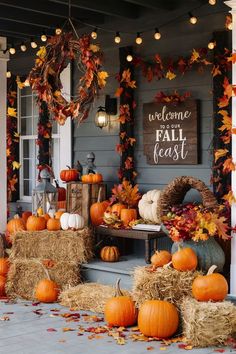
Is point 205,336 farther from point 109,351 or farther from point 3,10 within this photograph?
point 3,10

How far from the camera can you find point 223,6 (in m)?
6.67

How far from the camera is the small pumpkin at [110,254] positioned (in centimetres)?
702

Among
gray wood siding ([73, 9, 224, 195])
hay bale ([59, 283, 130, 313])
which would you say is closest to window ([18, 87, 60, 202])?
gray wood siding ([73, 9, 224, 195])

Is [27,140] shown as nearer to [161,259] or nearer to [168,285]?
[161,259]

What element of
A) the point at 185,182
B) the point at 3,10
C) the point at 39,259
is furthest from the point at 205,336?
the point at 3,10

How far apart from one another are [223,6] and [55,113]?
2.23 m

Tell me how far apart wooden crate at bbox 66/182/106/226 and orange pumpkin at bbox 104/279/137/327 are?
1.90 m

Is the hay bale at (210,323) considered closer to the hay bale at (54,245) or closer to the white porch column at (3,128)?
the hay bale at (54,245)

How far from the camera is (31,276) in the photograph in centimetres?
677

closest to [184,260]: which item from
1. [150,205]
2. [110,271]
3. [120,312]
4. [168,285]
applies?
[168,285]

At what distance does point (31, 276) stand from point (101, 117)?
2418 mm

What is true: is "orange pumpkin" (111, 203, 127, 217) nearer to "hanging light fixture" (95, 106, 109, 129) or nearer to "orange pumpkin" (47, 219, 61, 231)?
"orange pumpkin" (47, 219, 61, 231)

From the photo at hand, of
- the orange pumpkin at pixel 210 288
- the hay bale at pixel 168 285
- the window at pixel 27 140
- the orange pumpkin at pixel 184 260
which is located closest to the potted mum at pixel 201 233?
the orange pumpkin at pixel 184 260

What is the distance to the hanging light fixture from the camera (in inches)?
318
